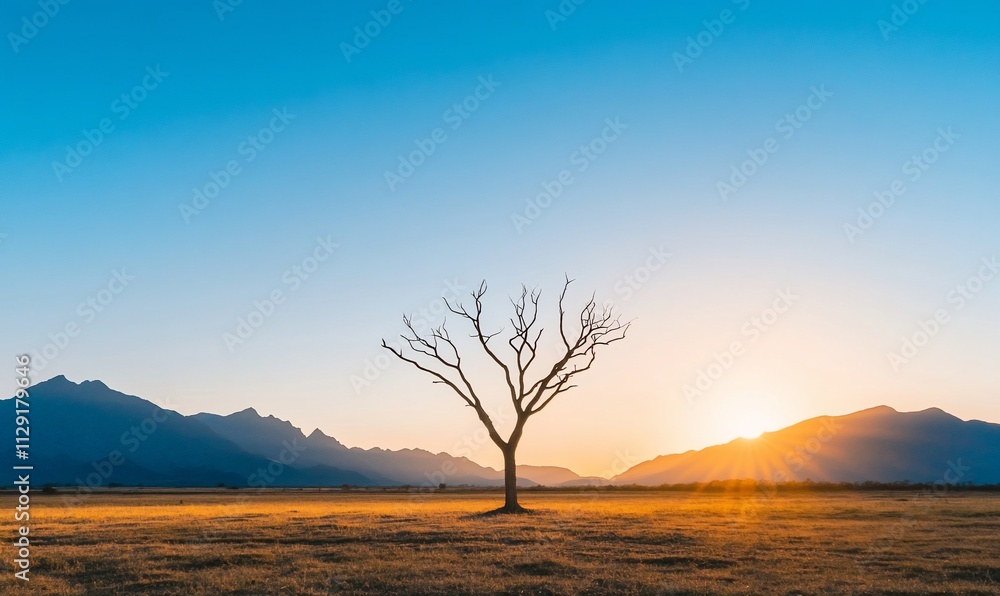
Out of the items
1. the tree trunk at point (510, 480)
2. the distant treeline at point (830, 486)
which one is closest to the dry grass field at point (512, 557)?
the tree trunk at point (510, 480)

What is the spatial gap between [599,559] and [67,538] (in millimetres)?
19925

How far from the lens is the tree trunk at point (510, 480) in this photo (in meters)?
39.7

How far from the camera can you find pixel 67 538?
2484cm

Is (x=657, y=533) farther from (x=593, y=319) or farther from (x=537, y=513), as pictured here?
(x=593, y=319)

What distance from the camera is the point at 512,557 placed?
19375 millimetres

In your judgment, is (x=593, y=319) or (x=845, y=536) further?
(x=593, y=319)

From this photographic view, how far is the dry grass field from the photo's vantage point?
602 inches

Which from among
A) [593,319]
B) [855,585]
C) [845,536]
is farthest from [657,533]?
[593,319]

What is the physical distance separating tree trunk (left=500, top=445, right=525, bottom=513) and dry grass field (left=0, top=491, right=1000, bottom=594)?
7.45 metres

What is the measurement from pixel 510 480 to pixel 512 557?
20.9m

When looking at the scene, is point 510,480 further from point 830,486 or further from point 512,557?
point 830,486

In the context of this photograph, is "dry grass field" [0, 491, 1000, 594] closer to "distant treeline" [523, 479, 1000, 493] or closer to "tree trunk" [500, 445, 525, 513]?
"tree trunk" [500, 445, 525, 513]

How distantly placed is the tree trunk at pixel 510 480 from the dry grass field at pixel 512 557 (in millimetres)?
7451

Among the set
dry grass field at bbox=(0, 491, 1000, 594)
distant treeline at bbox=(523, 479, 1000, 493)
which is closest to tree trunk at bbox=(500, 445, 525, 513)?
dry grass field at bbox=(0, 491, 1000, 594)
